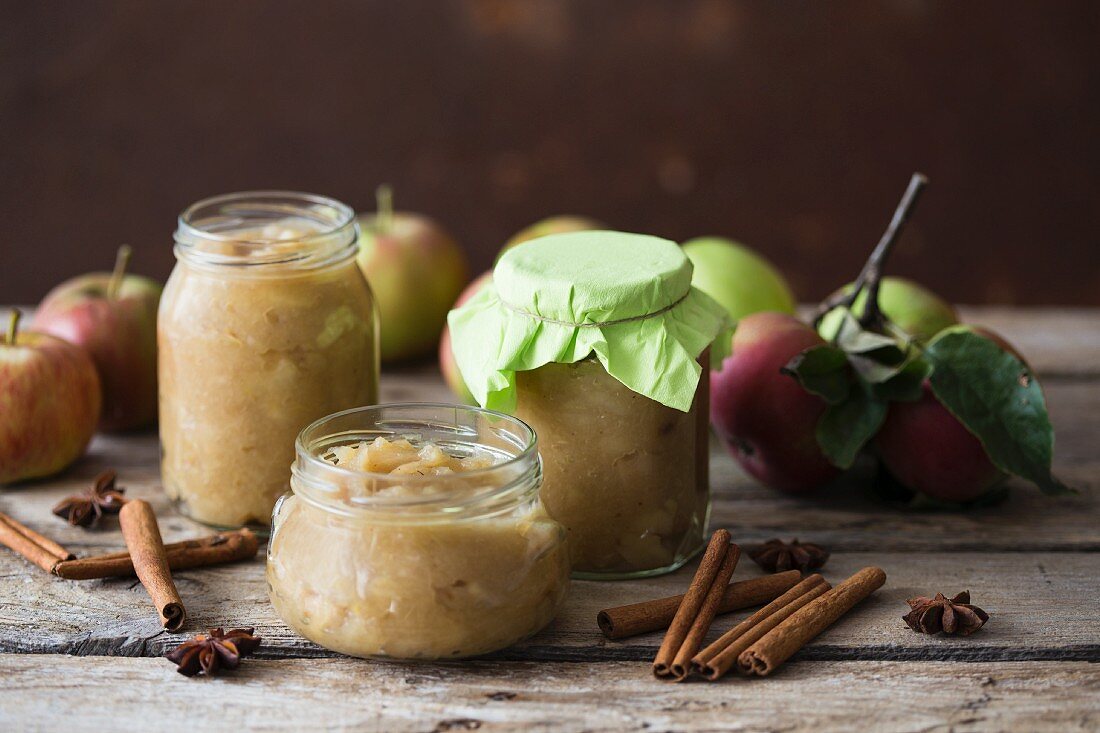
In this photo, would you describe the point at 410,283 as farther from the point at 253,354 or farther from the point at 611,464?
the point at 611,464

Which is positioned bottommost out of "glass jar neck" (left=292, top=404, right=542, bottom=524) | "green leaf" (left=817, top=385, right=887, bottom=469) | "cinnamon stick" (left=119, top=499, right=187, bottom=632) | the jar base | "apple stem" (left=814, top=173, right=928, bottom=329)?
the jar base

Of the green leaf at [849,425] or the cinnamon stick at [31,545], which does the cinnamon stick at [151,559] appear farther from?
the green leaf at [849,425]

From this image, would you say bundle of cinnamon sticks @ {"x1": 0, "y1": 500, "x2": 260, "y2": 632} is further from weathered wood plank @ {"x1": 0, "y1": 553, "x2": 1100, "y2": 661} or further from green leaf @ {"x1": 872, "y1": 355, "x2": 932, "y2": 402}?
green leaf @ {"x1": 872, "y1": 355, "x2": 932, "y2": 402}

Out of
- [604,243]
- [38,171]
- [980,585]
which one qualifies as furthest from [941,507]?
[38,171]

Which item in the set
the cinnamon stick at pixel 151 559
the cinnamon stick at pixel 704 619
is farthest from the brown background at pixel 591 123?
the cinnamon stick at pixel 704 619

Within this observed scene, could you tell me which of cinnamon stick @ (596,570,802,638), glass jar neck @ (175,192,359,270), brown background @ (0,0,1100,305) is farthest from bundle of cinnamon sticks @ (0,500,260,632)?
brown background @ (0,0,1100,305)

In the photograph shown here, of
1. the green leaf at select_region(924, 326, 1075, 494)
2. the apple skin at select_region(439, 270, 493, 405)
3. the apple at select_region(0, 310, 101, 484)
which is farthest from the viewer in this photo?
the apple skin at select_region(439, 270, 493, 405)

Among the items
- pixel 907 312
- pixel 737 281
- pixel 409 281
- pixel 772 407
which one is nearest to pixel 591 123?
pixel 409 281
